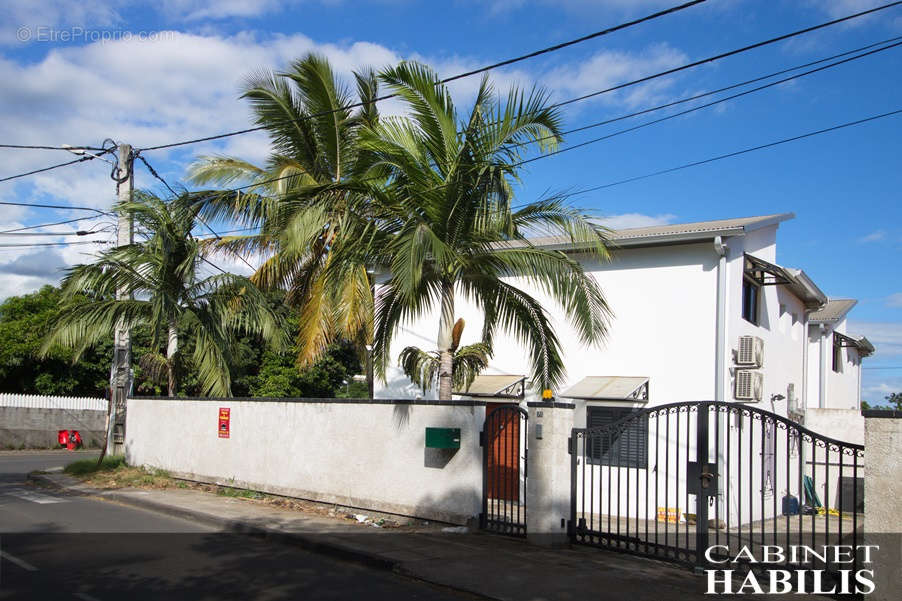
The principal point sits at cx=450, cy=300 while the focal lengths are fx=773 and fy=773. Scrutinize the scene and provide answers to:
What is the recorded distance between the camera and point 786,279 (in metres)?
18.4

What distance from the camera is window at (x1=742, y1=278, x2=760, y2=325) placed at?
694 inches

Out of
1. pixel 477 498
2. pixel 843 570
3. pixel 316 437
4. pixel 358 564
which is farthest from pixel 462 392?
pixel 843 570

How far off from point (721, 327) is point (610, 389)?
2554 mm

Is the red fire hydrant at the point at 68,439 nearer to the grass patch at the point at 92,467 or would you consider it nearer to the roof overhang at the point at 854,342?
the grass patch at the point at 92,467

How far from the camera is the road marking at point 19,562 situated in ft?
27.5

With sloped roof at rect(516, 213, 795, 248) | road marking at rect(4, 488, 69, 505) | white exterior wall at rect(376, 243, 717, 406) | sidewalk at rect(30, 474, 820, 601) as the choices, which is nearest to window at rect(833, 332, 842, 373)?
sloped roof at rect(516, 213, 795, 248)

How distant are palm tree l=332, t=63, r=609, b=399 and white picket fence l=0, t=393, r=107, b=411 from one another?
74.6 feet

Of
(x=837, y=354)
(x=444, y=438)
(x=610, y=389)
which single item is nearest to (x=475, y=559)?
(x=444, y=438)

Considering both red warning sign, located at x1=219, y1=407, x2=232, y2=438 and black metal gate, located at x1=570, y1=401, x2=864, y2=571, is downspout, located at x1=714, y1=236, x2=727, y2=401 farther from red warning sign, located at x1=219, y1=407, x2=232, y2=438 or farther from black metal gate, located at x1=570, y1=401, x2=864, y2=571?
red warning sign, located at x1=219, y1=407, x2=232, y2=438

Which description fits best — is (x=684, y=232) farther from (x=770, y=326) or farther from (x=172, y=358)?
(x=172, y=358)

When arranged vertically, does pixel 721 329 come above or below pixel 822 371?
above

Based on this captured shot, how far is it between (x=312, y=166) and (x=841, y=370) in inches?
888

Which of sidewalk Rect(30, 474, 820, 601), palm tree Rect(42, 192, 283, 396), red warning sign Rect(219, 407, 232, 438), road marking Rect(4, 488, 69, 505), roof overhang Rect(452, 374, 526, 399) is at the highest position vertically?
palm tree Rect(42, 192, 283, 396)

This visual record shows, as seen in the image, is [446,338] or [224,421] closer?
[446,338]
